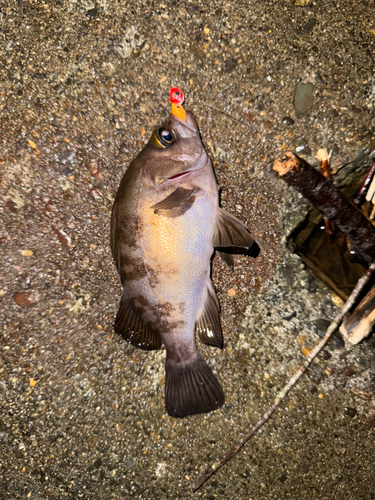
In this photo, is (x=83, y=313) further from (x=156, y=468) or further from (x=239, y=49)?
(x=239, y=49)

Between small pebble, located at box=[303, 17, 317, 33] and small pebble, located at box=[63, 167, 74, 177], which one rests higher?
small pebble, located at box=[303, 17, 317, 33]

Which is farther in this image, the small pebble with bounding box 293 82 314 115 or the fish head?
the small pebble with bounding box 293 82 314 115

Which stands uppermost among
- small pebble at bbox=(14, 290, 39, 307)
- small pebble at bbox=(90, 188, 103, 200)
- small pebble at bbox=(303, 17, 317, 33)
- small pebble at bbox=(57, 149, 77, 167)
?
small pebble at bbox=(303, 17, 317, 33)

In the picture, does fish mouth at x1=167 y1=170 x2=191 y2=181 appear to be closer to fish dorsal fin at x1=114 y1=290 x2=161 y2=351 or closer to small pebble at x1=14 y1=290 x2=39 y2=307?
fish dorsal fin at x1=114 y1=290 x2=161 y2=351

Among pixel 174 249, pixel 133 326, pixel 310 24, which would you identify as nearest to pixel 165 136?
pixel 174 249

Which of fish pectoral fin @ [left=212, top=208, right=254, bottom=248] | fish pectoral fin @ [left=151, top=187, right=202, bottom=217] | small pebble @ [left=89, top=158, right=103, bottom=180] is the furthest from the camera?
small pebble @ [left=89, top=158, right=103, bottom=180]

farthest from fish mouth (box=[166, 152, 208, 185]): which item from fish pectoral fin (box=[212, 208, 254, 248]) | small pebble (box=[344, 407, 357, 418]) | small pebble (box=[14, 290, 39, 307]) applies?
small pebble (box=[344, 407, 357, 418])
